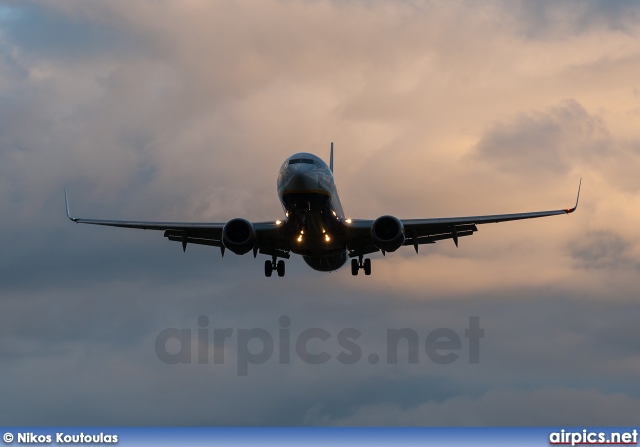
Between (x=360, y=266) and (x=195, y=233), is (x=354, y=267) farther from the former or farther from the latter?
(x=195, y=233)

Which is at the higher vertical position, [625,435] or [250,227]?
[250,227]

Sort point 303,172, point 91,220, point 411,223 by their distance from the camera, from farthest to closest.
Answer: point 91,220 < point 411,223 < point 303,172

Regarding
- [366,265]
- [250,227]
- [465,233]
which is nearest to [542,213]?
[465,233]

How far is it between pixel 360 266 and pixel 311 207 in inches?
327

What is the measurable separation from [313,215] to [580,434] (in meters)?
18.1

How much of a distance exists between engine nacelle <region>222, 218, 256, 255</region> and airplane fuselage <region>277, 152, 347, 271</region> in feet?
5.38

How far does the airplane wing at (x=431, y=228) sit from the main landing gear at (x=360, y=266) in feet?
2.17

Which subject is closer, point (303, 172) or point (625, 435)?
point (303, 172)

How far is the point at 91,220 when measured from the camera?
54.6 metres

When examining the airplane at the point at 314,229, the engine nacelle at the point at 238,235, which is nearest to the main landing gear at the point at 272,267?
the airplane at the point at 314,229

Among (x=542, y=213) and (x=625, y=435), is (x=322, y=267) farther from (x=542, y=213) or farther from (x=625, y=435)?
(x=625, y=435)

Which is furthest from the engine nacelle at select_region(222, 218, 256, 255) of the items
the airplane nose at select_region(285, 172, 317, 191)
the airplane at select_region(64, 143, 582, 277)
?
the airplane nose at select_region(285, 172, 317, 191)

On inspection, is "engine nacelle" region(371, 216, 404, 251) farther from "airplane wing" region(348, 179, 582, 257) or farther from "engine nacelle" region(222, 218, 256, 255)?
"engine nacelle" region(222, 218, 256, 255)

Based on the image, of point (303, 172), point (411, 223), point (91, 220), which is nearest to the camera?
point (303, 172)
